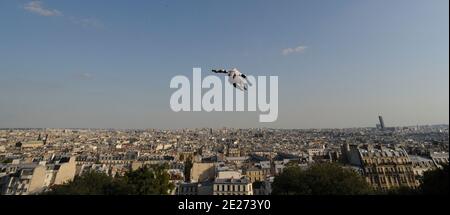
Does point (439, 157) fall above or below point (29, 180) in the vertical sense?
above

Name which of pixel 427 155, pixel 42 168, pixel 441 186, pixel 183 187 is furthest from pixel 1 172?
pixel 427 155

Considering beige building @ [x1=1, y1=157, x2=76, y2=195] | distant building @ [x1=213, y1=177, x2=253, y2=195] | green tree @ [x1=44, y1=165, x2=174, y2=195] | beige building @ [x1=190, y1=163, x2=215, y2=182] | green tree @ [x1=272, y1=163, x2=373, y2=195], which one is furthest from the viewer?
beige building @ [x1=190, y1=163, x2=215, y2=182]

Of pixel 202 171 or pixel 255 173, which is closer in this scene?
pixel 255 173

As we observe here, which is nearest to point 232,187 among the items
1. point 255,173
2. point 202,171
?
point 255,173

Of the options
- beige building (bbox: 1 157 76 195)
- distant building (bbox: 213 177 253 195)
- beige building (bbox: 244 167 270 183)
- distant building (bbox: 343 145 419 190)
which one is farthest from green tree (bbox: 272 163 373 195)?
beige building (bbox: 1 157 76 195)

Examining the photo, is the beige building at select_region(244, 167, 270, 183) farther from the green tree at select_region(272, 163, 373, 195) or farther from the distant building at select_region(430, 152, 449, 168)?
the distant building at select_region(430, 152, 449, 168)

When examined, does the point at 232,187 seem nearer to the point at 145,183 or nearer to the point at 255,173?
the point at 145,183

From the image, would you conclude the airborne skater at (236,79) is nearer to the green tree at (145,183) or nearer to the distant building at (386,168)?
the green tree at (145,183)

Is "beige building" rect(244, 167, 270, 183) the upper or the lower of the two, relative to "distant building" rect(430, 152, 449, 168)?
lower
